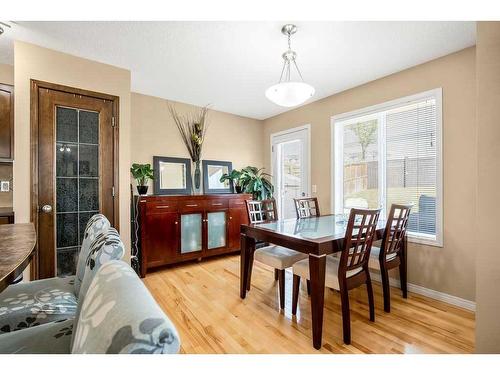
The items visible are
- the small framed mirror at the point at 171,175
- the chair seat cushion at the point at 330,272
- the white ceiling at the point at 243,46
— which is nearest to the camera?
the chair seat cushion at the point at 330,272

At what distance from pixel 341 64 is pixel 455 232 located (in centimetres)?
205

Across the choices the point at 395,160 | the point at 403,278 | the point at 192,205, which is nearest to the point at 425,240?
the point at 403,278

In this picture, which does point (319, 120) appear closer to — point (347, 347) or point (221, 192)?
point (221, 192)

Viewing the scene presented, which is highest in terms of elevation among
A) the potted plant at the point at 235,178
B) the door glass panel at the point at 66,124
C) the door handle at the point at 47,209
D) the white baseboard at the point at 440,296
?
the door glass panel at the point at 66,124

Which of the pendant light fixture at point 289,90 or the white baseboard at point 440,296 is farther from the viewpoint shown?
the white baseboard at point 440,296

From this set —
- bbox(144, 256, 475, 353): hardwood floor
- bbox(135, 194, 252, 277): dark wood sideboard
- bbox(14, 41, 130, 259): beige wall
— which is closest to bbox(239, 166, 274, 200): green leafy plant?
bbox(135, 194, 252, 277): dark wood sideboard

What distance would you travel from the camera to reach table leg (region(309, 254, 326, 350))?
169 cm

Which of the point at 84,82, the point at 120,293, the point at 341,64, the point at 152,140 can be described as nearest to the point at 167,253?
the point at 152,140

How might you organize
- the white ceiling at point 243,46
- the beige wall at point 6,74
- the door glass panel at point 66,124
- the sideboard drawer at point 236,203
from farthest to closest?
the sideboard drawer at point 236,203
the beige wall at point 6,74
the door glass panel at point 66,124
the white ceiling at point 243,46

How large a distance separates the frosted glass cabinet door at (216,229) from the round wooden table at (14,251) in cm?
217

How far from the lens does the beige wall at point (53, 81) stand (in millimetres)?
2227

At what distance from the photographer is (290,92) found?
204cm

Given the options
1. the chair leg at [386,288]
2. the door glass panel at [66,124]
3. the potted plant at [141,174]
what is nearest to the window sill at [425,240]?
the chair leg at [386,288]

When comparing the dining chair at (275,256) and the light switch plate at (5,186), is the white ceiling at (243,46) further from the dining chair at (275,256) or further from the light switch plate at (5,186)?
the dining chair at (275,256)
